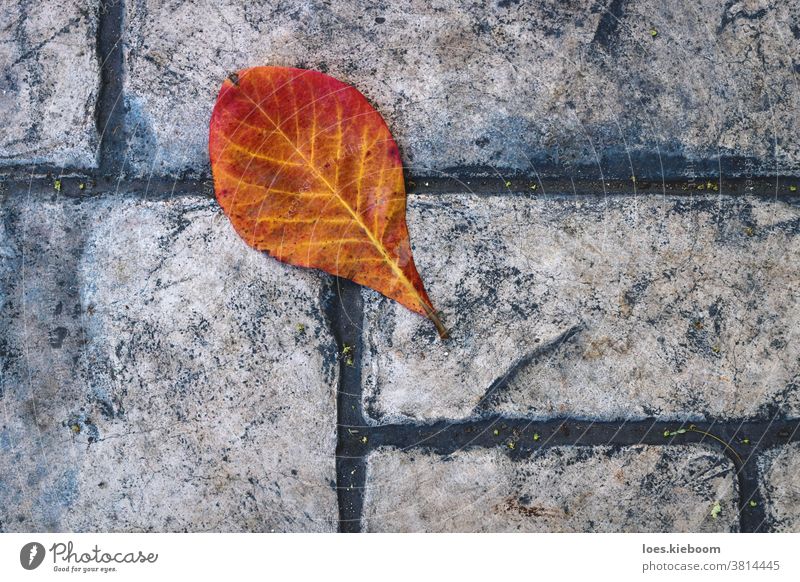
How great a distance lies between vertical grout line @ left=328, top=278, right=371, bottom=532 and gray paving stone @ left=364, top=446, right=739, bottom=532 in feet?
0.22

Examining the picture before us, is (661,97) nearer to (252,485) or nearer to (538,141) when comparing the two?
(538,141)

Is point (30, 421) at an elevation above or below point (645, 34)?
below

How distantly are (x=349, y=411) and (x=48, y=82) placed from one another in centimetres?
91

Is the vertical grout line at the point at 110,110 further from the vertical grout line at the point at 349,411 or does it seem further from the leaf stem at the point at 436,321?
the leaf stem at the point at 436,321

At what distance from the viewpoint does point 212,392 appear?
4.20 feet

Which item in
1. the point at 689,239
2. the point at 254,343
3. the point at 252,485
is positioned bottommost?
the point at 252,485

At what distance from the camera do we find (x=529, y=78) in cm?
129

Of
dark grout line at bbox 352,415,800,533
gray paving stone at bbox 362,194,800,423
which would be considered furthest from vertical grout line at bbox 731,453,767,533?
gray paving stone at bbox 362,194,800,423

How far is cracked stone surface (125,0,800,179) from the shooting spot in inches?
50.6

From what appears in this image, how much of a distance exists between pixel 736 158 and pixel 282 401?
102 centimetres
